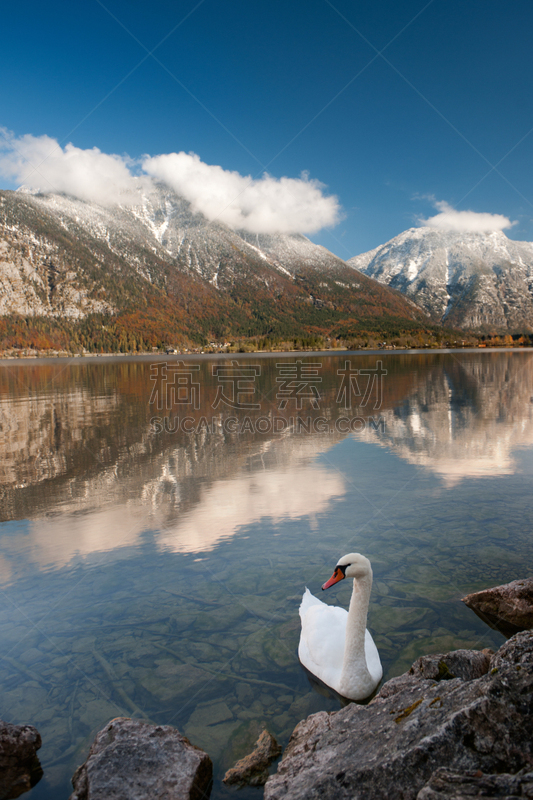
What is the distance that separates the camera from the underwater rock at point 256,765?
3648 millimetres

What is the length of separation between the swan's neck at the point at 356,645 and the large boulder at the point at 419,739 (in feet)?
2.88

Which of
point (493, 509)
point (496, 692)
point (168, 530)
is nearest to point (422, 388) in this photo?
point (493, 509)

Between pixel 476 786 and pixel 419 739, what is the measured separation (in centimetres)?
75

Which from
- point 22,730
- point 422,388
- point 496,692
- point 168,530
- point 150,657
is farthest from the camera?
point 422,388

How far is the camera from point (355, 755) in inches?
118

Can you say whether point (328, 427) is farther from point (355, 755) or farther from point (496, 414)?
point (355, 755)

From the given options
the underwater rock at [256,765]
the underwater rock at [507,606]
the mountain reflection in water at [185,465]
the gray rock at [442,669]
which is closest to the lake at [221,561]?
the mountain reflection in water at [185,465]

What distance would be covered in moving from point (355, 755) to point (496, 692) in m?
1.19

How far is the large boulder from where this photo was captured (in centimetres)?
232

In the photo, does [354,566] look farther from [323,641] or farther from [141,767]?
[141,767]

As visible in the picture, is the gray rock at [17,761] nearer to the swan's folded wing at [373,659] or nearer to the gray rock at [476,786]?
the swan's folded wing at [373,659]

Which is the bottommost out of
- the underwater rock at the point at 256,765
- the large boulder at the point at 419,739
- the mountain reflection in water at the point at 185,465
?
the underwater rock at the point at 256,765

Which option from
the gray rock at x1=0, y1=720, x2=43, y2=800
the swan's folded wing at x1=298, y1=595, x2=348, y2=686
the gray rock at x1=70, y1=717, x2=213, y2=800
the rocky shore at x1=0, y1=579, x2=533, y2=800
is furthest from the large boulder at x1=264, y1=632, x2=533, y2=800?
the gray rock at x1=0, y1=720, x2=43, y2=800

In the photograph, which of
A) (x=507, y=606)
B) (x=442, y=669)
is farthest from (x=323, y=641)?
(x=507, y=606)
